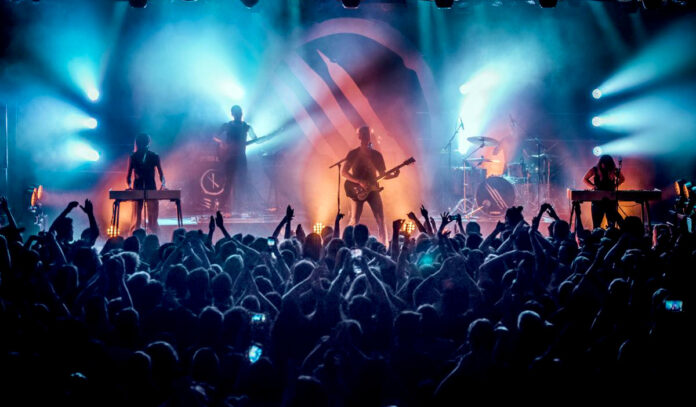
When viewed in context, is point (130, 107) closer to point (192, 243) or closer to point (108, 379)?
point (192, 243)

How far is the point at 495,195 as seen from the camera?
11477 millimetres

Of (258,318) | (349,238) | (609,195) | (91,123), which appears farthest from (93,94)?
(258,318)

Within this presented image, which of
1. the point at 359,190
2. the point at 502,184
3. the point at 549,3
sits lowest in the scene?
the point at 359,190

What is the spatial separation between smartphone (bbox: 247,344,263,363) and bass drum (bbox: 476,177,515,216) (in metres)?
9.48

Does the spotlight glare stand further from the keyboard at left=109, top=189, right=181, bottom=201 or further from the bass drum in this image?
the bass drum

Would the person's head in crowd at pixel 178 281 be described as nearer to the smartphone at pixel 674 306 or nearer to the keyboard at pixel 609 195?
the smartphone at pixel 674 306

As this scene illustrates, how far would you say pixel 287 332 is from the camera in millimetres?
2971

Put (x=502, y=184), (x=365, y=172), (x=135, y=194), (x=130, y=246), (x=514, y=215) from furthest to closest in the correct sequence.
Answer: (x=502, y=184) → (x=365, y=172) → (x=135, y=194) → (x=514, y=215) → (x=130, y=246)

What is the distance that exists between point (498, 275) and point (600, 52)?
39.0 feet

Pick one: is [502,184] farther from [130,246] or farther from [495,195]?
[130,246]

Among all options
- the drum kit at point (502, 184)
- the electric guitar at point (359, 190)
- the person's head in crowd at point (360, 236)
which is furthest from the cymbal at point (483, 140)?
the person's head in crowd at point (360, 236)

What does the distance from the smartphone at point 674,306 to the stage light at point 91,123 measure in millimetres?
13170

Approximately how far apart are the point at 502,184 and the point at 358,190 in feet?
14.4

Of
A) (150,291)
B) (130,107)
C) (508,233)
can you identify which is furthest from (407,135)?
(150,291)
